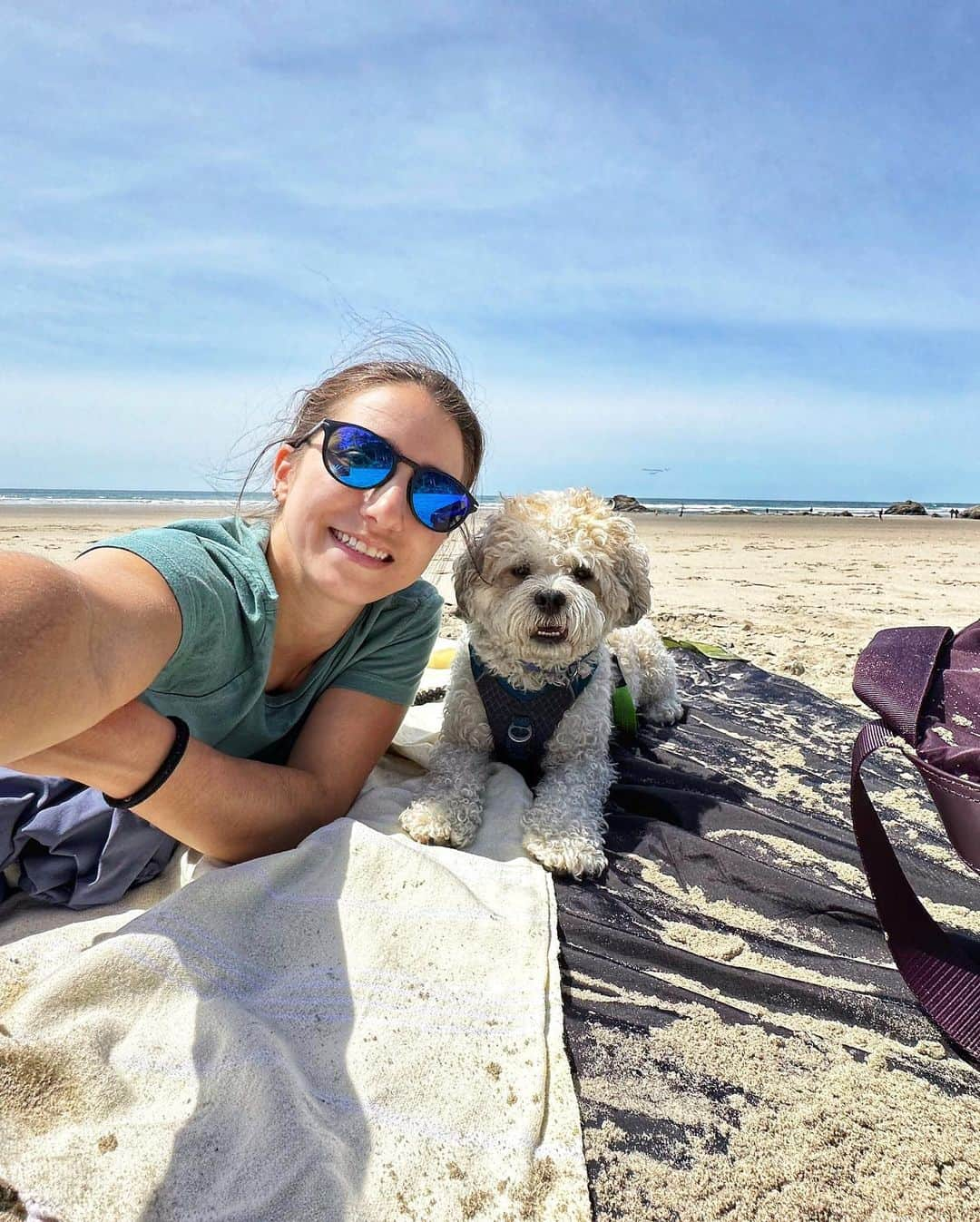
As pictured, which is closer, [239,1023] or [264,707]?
[239,1023]

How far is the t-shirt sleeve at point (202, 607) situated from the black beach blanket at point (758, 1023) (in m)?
1.33

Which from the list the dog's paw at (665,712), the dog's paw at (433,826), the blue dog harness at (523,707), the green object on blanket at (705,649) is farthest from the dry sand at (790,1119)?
the green object on blanket at (705,649)

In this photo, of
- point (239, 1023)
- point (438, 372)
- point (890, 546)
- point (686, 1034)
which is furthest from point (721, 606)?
point (890, 546)

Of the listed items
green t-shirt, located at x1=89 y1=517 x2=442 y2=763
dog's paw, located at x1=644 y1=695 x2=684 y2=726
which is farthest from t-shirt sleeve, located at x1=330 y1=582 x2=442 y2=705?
dog's paw, located at x1=644 y1=695 x2=684 y2=726

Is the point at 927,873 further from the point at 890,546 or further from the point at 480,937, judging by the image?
the point at 890,546

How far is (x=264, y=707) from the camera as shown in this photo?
2.71 metres

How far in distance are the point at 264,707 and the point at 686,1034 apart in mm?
1676

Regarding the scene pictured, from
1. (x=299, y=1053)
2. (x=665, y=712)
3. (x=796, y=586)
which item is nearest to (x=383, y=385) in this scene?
(x=299, y=1053)

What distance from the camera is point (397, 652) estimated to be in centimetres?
299

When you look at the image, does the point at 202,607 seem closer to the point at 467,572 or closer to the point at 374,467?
the point at 374,467

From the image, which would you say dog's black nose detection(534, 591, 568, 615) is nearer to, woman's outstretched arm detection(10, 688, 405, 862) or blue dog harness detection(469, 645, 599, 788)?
blue dog harness detection(469, 645, 599, 788)

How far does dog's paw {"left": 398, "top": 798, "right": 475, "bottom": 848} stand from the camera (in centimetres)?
286

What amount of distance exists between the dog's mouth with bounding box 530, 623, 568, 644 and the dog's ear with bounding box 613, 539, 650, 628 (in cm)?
48

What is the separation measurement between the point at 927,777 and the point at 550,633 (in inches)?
64.5
